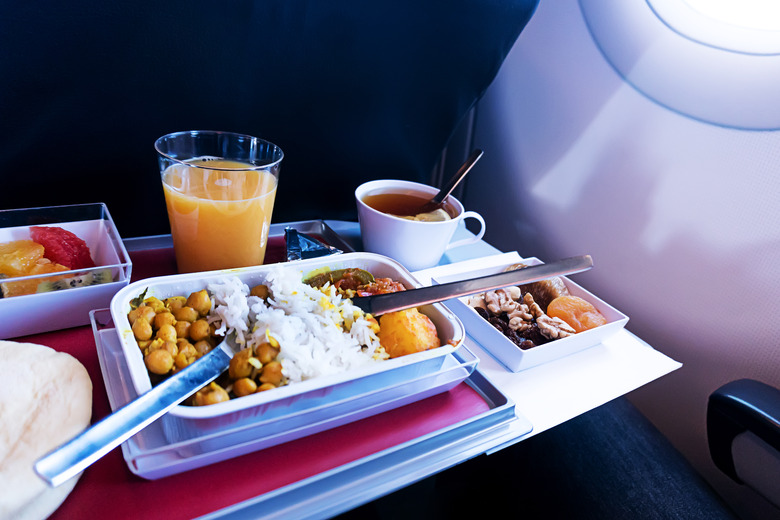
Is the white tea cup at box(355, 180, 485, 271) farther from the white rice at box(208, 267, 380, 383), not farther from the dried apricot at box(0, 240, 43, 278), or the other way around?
the dried apricot at box(0, 240, 43, 278)

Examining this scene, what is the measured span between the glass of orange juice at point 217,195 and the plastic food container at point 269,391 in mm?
115

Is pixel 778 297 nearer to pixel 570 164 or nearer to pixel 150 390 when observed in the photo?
pixel 570 164

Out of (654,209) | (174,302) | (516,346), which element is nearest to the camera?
(174,302)

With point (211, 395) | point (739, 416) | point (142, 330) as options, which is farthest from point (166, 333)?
point (739, 416)

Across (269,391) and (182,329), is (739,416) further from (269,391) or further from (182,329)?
(182,329)

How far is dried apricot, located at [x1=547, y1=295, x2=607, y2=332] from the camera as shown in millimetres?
942

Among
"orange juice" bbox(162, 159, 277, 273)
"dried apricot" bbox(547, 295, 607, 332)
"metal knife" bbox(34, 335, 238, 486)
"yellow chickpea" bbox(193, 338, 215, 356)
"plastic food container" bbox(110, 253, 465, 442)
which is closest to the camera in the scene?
"metal knife" bbox(34, 335, 238, 486)

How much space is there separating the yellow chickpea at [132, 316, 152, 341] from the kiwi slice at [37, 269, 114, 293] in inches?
5.7

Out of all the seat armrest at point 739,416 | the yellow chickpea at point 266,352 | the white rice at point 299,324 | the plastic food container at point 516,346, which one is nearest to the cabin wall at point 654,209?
the seat armrest at point 739,416

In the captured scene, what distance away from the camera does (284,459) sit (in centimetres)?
62

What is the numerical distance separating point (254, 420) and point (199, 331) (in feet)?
0.55

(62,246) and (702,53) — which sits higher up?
(702,53)

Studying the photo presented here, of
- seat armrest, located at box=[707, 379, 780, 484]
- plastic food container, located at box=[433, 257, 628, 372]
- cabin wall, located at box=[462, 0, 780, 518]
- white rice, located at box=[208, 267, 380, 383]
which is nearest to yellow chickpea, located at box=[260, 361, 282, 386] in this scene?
white rice, located at box=[208, 267, 380, 383]

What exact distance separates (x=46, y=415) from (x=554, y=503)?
0.85 meters
